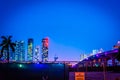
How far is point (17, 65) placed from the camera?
2619 cm

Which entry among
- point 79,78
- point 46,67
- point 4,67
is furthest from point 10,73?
point 79,78

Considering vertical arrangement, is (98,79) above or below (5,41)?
below

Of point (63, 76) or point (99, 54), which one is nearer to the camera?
point (63, 76)

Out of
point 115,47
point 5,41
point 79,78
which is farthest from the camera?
point 115,47

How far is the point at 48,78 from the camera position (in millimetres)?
26500

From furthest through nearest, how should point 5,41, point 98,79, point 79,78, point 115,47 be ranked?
point 115,47
point 5,41
point 98,79
point 79,78

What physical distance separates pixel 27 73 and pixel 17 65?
0.94 m

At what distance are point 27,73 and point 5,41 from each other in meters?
94.1

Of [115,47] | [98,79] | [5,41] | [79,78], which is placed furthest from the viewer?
[115,47]

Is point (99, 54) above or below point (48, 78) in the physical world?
above

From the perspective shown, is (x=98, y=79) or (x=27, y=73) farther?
(x=98, y=79)

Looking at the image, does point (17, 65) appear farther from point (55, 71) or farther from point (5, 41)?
point (5, 41)

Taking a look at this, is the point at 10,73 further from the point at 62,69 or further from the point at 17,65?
the point at 62,69

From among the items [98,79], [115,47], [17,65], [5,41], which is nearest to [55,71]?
[17,65]
